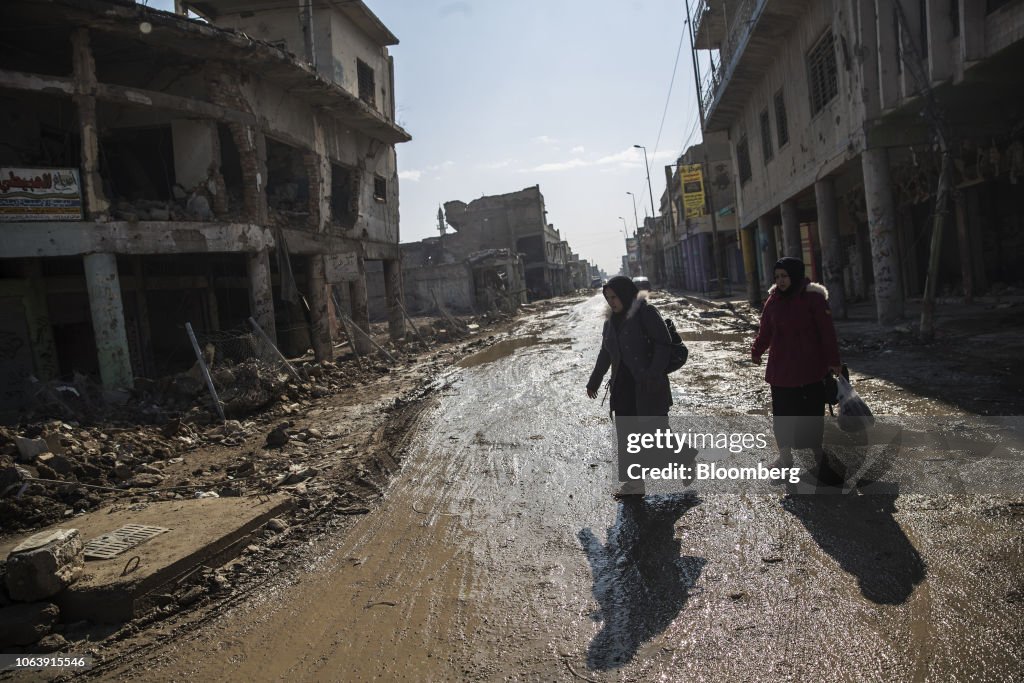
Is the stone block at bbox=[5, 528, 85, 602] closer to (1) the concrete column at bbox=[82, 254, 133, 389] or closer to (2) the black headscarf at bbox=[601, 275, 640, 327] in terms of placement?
(2) the black headscarf at bbox=[601, 275, 640, 327]

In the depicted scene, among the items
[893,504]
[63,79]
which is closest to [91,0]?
[63,79]

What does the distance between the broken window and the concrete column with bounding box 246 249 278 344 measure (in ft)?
27.0

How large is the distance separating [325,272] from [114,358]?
6.25m

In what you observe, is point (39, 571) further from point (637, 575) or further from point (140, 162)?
point (140, 162)

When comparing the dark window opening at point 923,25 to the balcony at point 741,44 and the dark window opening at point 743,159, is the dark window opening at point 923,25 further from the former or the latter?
the dark window opening at point 743,159

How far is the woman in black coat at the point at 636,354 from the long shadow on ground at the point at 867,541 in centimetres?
115

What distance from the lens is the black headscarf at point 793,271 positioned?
470 centimetres

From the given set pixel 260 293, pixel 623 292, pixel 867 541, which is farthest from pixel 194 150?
pixel 867 541

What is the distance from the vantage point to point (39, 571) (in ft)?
12.7

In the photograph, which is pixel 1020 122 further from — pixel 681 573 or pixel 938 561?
pixel 681 573

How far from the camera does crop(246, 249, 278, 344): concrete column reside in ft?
47.9

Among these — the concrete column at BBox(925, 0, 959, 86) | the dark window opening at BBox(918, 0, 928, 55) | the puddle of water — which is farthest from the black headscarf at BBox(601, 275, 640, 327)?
the puddle of water

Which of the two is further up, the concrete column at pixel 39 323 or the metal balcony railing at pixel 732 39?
the metal balcony railing at pixel 732 39

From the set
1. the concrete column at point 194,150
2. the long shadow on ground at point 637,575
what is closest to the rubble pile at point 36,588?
the long shadow on ground at point 637,575
